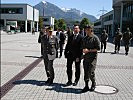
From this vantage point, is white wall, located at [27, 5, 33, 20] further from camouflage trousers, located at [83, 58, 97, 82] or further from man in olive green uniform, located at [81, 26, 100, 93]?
camouflage trousers, located at [83, 58, 97, 82]

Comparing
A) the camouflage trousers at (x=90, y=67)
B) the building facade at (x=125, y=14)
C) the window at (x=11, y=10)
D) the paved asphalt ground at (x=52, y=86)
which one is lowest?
the paved asphalt ground at (x=52, y=86)

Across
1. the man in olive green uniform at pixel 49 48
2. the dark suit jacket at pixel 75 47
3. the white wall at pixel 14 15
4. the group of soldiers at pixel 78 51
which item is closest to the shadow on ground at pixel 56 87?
the group of soldiers at pixel 78 51

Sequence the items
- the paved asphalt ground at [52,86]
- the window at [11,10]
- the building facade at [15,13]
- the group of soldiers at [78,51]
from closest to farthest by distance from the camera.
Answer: the paved asphalt ground at [52,86] < the group of soldiers at [78,51] < the building facade at [15,13] < the window at [11,10]

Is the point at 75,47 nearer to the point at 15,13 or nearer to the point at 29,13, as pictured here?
the point at 15,13

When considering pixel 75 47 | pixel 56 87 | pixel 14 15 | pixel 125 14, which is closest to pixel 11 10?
pixel 14 15

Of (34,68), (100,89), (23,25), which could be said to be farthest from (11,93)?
(23,25)

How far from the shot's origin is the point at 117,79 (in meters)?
8.28

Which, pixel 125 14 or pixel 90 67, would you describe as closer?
pixel 90 67

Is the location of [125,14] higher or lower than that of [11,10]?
lower

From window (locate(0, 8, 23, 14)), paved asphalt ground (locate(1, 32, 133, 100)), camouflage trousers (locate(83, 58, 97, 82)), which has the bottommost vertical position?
paved asphalt ground (locate(1, 32, 133, 100))

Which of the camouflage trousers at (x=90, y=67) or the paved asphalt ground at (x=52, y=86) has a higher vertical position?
the camouflage trousers at (x=90, y=67)

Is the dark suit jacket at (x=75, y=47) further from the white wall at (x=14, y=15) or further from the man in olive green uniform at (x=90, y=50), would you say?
the white wall at (x=14, y=15)

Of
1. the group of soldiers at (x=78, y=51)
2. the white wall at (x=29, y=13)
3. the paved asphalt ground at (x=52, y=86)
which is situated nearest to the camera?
the paved asphalt ground at (x=52, y=86)

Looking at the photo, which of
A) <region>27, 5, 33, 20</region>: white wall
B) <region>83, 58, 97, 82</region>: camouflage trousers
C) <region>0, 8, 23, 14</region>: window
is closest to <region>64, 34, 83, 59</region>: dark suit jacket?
<region>83, 58, 97, 82</region>: camouflage trousers
